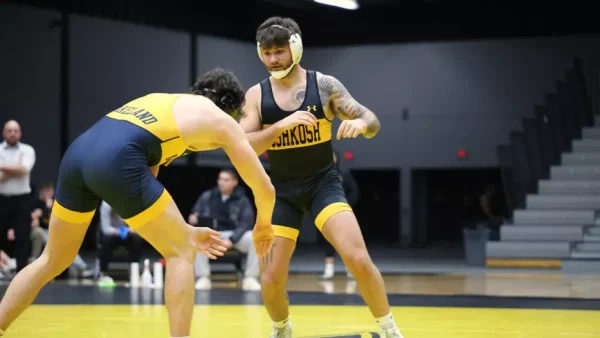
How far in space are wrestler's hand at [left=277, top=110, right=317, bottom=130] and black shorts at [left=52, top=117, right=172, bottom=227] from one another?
36.6 inches

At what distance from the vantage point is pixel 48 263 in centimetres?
430

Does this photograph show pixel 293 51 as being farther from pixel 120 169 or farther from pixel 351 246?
pixel 120 169

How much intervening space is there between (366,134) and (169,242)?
4.55ft

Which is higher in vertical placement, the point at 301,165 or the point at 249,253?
the point at 301,165

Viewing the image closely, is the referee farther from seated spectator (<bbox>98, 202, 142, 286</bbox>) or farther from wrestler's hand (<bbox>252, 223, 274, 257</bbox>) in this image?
wrestler's hand (<bbox>252, 223, 274, 257</bbox>)

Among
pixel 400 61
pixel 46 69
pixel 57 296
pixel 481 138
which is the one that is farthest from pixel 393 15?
pixel 57 296

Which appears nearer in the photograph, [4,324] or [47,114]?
[4,324]

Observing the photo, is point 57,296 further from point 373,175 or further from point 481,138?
point 373,175

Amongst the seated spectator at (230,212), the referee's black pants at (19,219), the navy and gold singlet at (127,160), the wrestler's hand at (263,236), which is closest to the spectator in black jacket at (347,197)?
the seated spectator at (230,212)

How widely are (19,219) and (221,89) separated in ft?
21.5

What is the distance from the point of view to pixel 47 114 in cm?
1711

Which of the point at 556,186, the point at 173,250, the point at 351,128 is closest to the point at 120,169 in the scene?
the point at 173,250

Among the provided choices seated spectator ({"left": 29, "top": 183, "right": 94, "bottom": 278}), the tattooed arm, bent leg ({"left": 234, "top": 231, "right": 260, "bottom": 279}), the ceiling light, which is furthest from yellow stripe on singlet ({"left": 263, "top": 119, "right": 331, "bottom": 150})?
the ceiling light

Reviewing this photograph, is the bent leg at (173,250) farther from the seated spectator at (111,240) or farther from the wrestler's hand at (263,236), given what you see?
the seated spectator at (111,240)
